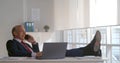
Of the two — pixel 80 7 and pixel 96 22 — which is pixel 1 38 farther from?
pixel 96 22

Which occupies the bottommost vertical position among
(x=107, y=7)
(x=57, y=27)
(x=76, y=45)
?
(x=76, y=45)

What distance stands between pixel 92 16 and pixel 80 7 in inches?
28.4

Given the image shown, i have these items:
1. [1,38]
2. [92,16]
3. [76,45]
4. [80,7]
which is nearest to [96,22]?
[92,16]

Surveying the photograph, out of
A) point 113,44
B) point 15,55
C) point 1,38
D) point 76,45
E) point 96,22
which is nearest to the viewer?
point 15,55

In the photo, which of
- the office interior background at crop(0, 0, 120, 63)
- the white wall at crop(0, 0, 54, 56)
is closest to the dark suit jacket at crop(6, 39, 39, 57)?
the office interior background at crop(0, 0, 120, 63)

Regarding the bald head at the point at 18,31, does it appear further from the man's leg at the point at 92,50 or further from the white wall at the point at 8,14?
the white wall at the point at 8,14

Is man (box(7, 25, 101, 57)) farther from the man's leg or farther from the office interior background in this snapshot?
the office interior background

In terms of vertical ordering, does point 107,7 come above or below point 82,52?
above

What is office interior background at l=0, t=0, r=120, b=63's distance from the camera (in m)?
5.03

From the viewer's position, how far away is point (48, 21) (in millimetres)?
7445

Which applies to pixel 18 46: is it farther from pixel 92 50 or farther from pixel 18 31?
pixel 92 50

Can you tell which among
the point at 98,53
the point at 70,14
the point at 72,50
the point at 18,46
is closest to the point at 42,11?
the point at 70,14

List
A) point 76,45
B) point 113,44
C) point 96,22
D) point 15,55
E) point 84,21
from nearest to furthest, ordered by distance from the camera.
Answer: point 15,55 < point 113,44 < point 96,22 < point 84,21 < point 76,45

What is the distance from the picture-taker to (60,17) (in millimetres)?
7137
